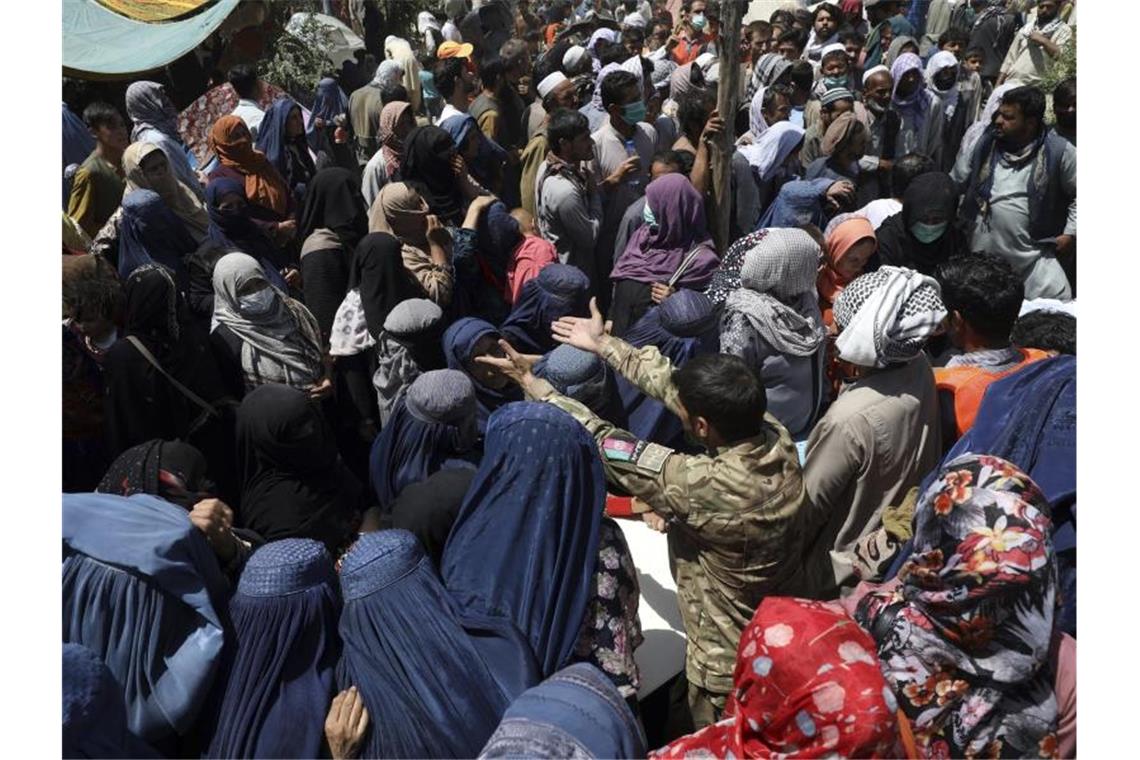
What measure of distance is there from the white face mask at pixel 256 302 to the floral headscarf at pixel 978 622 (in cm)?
270

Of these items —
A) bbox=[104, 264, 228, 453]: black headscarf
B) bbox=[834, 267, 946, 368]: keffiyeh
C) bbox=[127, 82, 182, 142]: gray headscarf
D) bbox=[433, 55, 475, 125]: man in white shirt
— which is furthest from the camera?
bbox=[433, 55, 475, 125]: man in white shirt

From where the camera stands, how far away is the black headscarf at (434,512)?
244 centimetres

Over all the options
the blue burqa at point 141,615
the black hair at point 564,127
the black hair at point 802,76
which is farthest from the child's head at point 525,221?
the blue burqa at point 141,615

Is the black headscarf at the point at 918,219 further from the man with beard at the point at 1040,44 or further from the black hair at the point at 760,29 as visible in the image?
the black hair at the point at 760,29

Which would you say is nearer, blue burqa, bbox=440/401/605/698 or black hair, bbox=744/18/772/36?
blue burqa, bbox=440/401/605/698

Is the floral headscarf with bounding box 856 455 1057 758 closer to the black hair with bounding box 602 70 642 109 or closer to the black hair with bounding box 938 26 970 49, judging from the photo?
the black hair with bounding box 602 70 642 109

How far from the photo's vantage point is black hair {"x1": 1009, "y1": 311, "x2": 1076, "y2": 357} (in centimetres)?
307

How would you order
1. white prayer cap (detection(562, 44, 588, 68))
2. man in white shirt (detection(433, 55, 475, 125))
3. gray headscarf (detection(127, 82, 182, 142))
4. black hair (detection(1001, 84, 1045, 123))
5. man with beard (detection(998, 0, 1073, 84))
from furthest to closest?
man with beard (detection(998, 0, 1073, 84)) < white prayer cap (detection(562, 44, 588, 68)) < man in white shirt (detection(433, 55, 475, 125)) < gray headscarf (detection(127, 82, 182, 142)) < black hair (detection(1001, 84, 1045, 123))

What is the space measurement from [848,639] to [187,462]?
1951 millimetres

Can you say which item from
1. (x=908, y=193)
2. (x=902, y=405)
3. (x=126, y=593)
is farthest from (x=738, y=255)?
(x=126, y=593)

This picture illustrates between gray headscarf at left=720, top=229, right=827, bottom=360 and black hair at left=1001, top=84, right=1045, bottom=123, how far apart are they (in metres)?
2.27

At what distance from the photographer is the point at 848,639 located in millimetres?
1688

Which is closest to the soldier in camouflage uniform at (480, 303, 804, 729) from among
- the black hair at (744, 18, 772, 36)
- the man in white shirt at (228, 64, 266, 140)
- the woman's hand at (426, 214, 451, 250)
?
the woman's hand at (426, 214, 451, 250)

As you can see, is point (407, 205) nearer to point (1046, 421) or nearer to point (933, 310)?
point (933, 310)
